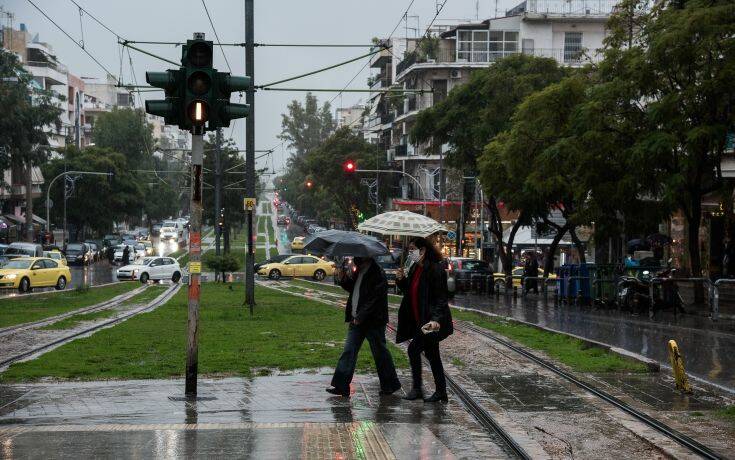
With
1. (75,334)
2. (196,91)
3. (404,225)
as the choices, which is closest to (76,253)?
(75,334)

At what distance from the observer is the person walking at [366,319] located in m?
11.5

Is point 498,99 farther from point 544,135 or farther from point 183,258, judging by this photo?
point 183,258

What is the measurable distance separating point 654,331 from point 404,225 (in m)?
11.9

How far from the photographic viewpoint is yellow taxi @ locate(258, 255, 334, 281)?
62656 millimetres

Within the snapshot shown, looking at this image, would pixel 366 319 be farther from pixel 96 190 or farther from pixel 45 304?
pixel 96 190

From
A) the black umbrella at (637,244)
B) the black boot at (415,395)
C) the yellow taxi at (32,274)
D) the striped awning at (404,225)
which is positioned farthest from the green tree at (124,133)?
the black boot at (415,395)

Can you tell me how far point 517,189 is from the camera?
42.1m

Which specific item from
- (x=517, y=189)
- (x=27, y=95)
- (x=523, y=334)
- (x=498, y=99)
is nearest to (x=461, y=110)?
(x=498, y=99)

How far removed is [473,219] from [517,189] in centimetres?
3684

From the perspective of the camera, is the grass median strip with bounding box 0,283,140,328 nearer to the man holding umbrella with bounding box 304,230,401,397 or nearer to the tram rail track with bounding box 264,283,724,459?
the tram rail track with bounding box 264,283,724,459

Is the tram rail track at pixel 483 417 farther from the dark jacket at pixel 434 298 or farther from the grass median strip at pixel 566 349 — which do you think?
the grass median strip at pixel 566 349

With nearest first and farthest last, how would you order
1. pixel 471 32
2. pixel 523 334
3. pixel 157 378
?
pixel 157 378 → pixel 523 334 → pixel 471 32

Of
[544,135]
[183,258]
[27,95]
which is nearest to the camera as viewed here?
[544,135]

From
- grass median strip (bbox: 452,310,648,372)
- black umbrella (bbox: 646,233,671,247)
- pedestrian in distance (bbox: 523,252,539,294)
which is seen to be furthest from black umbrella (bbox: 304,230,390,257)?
black umbrella (bbox: 646,233,671,247)
